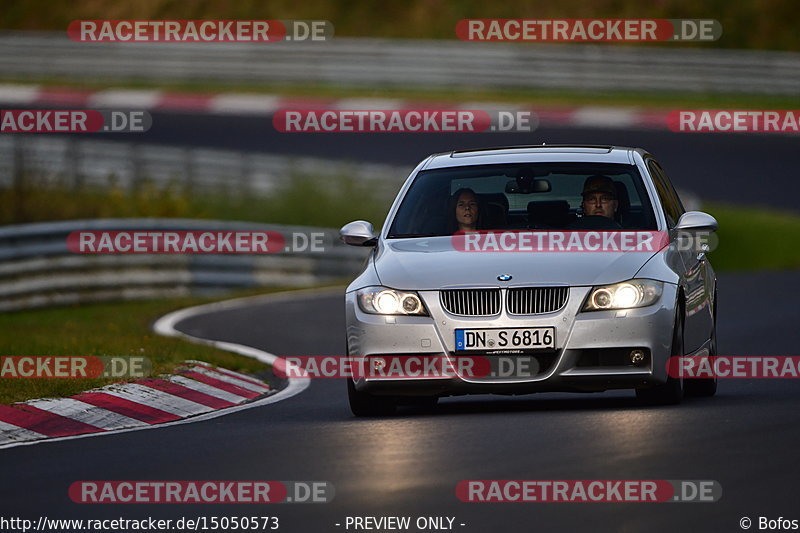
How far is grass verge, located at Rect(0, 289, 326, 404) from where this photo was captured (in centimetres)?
1203

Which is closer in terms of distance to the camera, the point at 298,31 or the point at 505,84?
the point at 505,84

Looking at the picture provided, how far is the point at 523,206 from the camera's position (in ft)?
39.0

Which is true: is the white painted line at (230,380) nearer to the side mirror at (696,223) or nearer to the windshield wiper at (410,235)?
the windshield wiper at (410,235)

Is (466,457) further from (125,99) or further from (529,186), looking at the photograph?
(125,99)

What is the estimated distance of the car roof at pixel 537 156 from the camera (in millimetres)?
11781

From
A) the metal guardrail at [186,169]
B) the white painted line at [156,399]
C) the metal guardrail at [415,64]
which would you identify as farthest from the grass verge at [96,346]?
the metal guardrail at [415,64]

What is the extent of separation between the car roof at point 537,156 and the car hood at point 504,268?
1124mm

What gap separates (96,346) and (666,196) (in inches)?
201

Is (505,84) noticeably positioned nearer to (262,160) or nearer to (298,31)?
(298,31)

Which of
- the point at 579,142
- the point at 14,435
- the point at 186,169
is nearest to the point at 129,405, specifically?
the point at 14,435

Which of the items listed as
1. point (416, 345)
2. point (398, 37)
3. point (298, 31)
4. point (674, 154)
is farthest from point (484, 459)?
point (398, 37)

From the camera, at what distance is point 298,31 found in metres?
42.6

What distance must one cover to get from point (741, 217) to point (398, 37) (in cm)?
1994

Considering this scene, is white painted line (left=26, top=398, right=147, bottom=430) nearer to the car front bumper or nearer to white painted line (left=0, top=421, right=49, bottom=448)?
white painted line (left=0, top=421, right=49, bottom=448)
